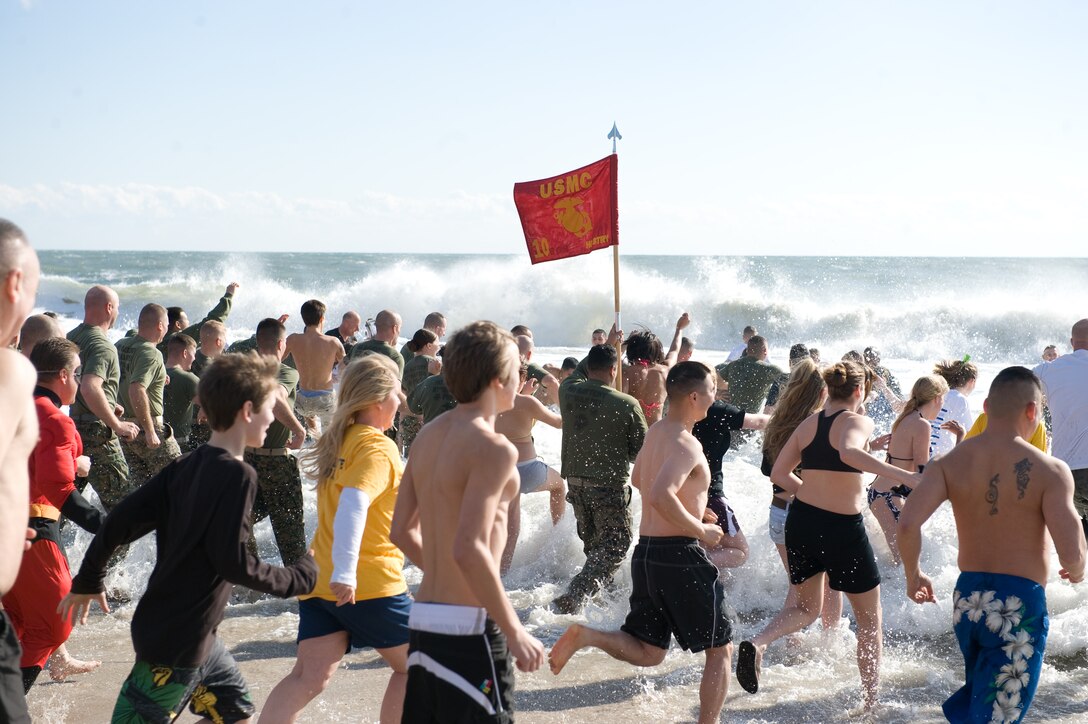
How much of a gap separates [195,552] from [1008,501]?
9.72 feet

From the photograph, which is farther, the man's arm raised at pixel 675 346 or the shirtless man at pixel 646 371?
the man's arm raised at pixel 675 346

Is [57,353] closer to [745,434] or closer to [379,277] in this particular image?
[745,434]

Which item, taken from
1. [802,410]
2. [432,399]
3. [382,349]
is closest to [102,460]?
[432,399]

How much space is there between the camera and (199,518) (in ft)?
10.2

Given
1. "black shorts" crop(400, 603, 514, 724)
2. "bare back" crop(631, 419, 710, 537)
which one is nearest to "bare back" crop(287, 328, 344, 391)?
Result: "bare back" crop(631, 419, 710, 537)

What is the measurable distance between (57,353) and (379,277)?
1567 inches

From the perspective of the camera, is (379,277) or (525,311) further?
(379,277)

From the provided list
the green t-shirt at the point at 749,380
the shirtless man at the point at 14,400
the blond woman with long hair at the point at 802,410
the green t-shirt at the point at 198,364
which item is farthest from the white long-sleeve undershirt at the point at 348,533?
the green t-shirt at the point at 749,380

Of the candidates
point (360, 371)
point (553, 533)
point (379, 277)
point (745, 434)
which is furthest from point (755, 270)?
point (360, 371)

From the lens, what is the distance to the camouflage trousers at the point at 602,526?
6914 mm

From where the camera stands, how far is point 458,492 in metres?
3.01

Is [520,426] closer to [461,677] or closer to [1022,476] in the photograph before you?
[1022,476]

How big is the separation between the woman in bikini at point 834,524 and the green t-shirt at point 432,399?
2.71 m

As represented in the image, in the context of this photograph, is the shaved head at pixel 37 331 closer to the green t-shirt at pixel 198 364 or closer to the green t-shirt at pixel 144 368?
the green t-shirt at pixel 144 368
